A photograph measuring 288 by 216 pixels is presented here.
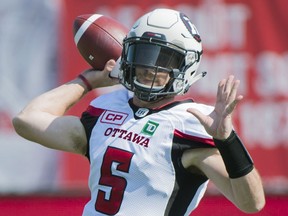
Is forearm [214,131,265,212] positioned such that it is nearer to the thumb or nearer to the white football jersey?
the white football jersey

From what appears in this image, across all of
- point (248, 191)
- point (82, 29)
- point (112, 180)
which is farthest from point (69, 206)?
point (248, 191)

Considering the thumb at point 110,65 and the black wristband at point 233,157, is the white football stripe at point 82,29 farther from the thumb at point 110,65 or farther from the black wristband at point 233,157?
the black wristband at point 233,157

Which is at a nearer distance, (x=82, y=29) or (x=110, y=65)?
(x=110, y=65)

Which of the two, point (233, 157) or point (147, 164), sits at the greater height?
point (233, 157)

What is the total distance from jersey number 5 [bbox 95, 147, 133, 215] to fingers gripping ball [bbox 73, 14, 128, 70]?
561mm

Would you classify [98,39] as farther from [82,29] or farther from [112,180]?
[112,180]

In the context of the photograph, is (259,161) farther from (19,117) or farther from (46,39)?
(19,117)

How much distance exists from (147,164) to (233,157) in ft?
1.02

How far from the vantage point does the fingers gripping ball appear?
352 cm

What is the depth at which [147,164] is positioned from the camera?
297cm

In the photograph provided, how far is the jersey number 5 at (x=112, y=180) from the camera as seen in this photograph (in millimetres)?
3004

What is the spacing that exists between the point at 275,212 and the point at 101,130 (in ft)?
6.44

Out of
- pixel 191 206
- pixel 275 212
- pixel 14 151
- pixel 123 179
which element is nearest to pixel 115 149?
pixel 123 179

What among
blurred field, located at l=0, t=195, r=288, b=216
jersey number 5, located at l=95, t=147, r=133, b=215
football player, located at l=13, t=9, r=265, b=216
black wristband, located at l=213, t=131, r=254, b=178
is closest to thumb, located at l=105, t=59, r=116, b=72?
football player, located at l=13, t=9, r=265, b=216
